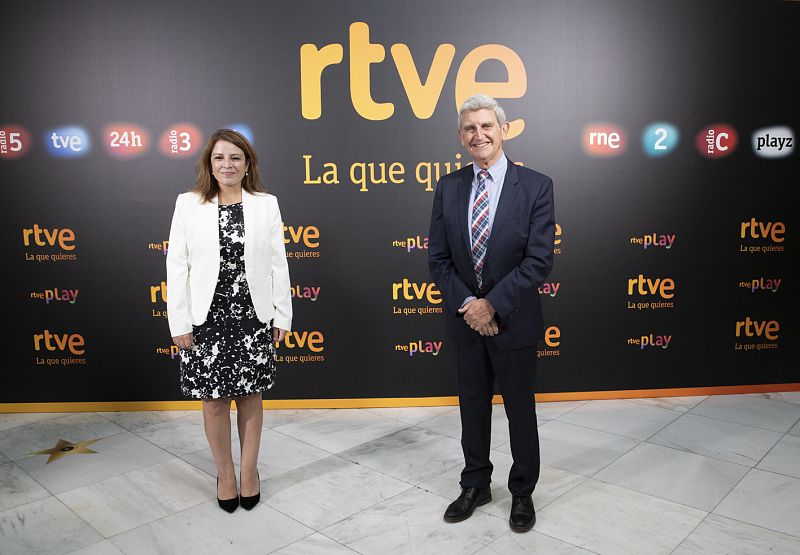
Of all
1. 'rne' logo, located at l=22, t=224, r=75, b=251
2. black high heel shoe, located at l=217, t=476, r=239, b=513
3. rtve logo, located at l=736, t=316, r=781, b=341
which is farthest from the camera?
rtve logo, located at l=736, t=316, r=781, b=341

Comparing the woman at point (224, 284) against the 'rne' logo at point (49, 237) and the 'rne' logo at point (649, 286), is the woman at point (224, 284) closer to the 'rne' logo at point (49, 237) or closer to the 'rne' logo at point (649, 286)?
the 'rne' logo at point (49, 237)

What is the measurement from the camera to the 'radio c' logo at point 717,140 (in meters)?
3.96

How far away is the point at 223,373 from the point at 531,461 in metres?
1.33

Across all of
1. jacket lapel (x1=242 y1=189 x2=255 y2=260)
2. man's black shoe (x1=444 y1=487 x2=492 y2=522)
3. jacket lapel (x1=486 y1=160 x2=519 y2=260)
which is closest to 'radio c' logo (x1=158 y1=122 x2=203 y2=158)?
jacket lapel (x1=242 y1=189 x2=255 y2=260)

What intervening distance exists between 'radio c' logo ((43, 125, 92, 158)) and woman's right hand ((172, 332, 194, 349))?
6.50 ft

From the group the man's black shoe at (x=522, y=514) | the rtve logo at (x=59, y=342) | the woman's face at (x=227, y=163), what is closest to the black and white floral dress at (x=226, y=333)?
the woman's face at (x=227, y=163)

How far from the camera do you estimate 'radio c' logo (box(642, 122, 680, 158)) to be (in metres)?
3.93

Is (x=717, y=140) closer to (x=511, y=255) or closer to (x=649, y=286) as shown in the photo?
(x=649, y=286)

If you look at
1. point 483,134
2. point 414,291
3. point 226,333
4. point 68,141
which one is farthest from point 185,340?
point 68,141

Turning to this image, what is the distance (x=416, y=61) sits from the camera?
376 cm

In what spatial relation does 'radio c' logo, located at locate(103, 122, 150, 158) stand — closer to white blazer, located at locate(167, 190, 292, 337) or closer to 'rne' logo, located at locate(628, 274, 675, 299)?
white blazer, located at locate(167, 190, 292, 337)

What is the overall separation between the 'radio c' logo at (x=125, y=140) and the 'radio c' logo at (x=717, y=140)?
3.57 m

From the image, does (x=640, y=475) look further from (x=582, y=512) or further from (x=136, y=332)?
(x=136, y=332)

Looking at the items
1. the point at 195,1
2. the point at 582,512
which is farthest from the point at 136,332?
the point at 582,512
